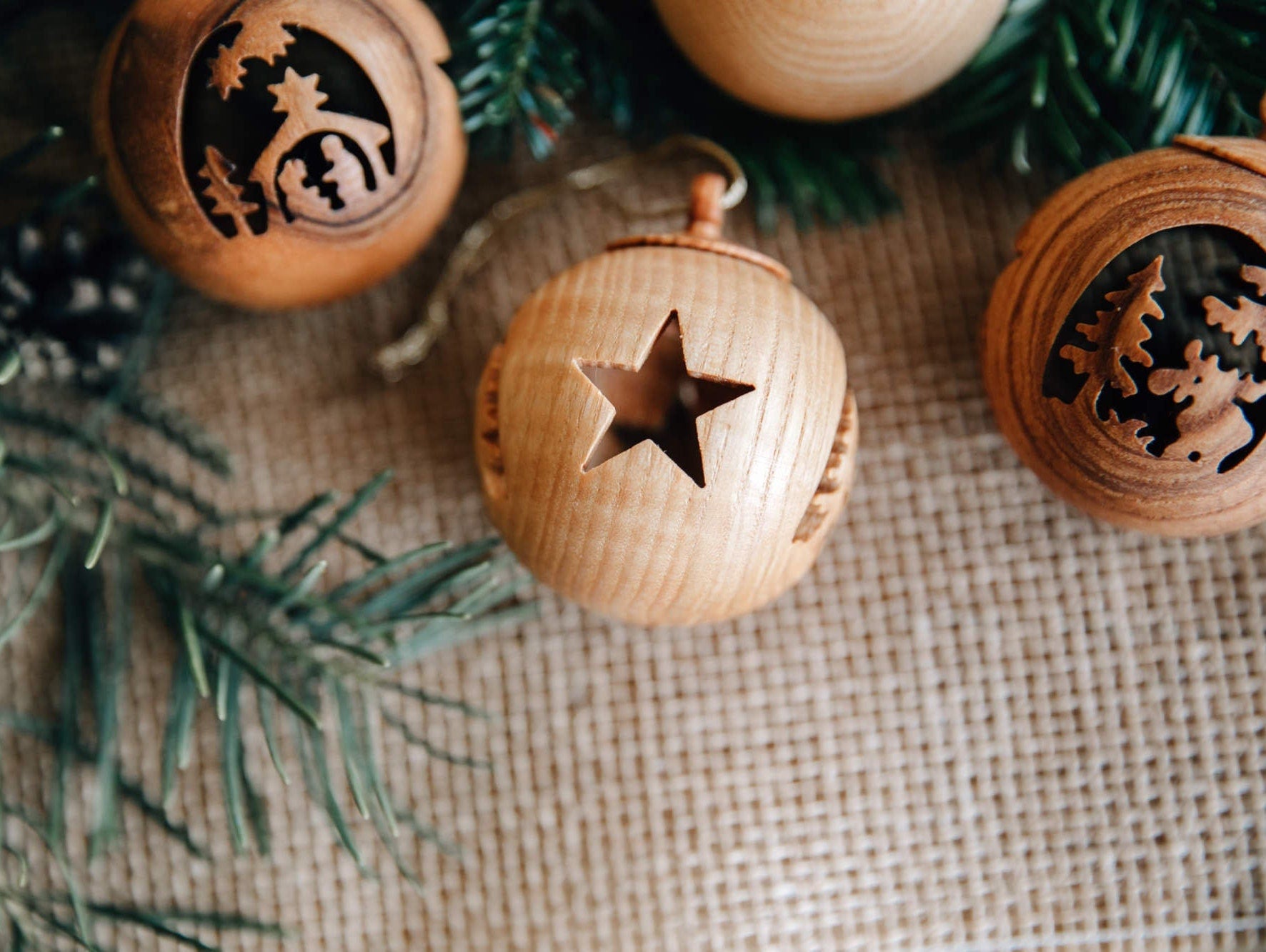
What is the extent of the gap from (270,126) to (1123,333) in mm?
374

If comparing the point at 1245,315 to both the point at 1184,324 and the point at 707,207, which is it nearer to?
the point at 1184,324

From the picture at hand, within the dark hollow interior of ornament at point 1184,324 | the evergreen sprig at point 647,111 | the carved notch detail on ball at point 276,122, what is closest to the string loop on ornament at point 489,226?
the evergreen sprig at point 647,111

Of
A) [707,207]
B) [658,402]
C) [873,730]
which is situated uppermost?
[707,207]

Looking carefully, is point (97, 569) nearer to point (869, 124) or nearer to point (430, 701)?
point (430, 701)

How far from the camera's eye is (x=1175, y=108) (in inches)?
17.8

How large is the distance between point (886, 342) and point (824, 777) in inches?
9.8

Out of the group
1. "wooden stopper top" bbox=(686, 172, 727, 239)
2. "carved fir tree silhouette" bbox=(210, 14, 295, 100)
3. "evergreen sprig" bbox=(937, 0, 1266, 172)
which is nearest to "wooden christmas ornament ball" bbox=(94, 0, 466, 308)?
"carved fir tree silhouette" bbox=(210, 14, 295, 100)

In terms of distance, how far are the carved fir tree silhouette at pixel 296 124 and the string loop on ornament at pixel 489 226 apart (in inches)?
5.1

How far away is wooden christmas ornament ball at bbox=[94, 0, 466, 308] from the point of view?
15.7 inches

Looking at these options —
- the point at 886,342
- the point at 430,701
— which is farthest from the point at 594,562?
the point at 886,342

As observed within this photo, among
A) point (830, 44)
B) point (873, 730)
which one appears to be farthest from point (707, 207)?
point (873, 730)

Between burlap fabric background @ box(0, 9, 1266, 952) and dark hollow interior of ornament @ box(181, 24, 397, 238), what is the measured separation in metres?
0.18

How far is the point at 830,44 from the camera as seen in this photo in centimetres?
40

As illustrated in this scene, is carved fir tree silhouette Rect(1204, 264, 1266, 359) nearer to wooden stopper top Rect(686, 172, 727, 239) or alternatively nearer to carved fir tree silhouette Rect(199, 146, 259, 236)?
wooden stopper top Rect(686, 172, 727, 239)
